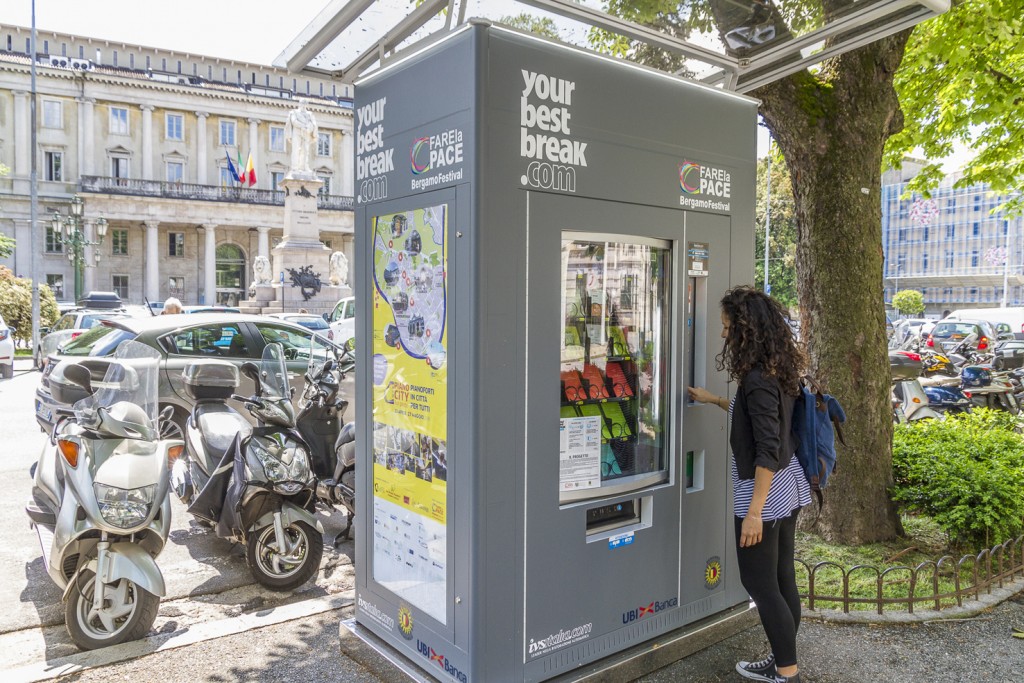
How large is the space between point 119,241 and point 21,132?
11733 mm

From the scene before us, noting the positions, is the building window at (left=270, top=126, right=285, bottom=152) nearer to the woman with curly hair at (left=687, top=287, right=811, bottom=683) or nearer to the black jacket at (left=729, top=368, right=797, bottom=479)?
the woman with curly hair at (left=687, top=287, right=811, bottom=683)

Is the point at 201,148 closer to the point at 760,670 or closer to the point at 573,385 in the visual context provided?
the point at 573,385

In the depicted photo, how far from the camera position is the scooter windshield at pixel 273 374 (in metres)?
5.02

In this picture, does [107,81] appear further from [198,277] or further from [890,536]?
[890,536]

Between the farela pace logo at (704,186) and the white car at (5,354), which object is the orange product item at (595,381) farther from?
the white car at (5,354)

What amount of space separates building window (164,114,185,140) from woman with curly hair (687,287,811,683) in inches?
2786

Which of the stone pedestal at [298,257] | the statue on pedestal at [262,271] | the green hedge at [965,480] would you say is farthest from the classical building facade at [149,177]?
the green hedge at [965,480]

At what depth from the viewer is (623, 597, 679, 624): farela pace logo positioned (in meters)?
3.57

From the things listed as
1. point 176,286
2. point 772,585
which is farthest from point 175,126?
point 772,585

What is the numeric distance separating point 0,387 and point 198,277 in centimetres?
5119

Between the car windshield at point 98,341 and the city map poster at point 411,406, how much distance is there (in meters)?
5.89

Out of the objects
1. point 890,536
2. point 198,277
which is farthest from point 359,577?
point 198,277

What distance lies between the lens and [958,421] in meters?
6.69

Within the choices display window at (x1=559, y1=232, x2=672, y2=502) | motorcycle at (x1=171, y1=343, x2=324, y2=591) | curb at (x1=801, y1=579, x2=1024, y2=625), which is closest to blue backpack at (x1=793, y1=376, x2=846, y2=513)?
display window at (x1=559, y1=232, x2=672, y2=502)
